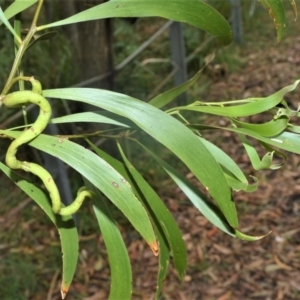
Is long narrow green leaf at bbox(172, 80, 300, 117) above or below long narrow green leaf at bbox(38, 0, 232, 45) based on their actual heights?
below

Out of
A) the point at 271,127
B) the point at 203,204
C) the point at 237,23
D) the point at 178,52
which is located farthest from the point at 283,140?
the point at 237,23

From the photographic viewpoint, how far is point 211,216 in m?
0.66

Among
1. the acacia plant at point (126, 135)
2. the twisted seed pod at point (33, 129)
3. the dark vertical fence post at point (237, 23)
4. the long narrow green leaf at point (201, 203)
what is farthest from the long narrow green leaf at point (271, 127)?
the dark vertical fence post at point (237, 23)

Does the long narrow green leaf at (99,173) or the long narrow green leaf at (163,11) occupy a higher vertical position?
the long narrow green leaf at (163,11)

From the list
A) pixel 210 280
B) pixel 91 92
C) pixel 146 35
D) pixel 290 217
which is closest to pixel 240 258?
pixel 210 280

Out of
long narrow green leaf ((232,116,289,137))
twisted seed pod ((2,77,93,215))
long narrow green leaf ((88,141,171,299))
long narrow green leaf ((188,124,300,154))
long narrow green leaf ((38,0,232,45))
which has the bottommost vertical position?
long narrow green leaf ((88,141,171,299))

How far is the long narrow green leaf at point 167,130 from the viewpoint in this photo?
49 centimetres

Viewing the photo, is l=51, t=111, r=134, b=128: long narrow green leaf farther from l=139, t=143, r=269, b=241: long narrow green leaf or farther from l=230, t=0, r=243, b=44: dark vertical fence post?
l=230, t=0, r=243, b=44: dark vertical fence post

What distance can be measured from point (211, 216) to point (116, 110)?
0.78 ft

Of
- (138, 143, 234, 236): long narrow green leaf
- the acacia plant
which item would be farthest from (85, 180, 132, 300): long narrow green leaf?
(138, 143, 234, 236): long narrow green leaf

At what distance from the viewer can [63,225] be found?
1.99 feet

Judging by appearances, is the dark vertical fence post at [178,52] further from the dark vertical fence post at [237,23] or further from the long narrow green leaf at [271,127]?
the long narrow green leaf at [271,127]

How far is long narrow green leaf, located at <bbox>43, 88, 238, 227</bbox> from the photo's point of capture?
0.49m

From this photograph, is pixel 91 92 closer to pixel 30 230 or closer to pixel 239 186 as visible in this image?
pixel 239 186
